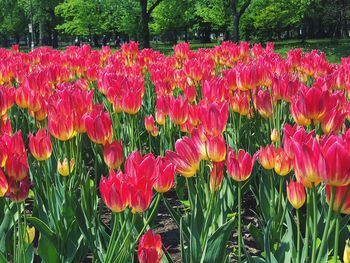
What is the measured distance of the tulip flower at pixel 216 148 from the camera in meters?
1.73

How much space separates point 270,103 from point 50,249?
1.38 meters

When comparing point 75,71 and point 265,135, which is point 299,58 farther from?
point 75,71

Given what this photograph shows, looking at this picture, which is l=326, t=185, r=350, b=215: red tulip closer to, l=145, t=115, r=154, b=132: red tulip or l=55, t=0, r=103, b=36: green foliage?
l=145, t=115, r=154, b=132: red tulip

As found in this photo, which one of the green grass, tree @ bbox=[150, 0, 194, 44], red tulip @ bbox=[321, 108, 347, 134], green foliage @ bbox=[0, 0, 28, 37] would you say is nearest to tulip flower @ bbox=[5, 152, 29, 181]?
red tulip @ bbox=[321, 108, 347, 134]

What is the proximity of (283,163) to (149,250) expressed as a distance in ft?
2.50

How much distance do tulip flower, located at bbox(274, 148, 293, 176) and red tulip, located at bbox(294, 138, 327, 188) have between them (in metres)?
0.54

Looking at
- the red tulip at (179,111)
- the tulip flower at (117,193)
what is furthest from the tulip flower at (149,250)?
A: the red tulip at (179,111)

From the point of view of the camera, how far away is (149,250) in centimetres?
132

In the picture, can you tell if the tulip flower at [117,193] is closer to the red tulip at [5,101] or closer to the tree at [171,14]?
the red tulip at [5,101]

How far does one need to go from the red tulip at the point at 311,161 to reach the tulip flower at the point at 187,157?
1.53 feet

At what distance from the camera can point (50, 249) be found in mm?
2066

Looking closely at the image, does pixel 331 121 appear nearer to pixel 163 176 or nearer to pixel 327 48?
pixel 163 176

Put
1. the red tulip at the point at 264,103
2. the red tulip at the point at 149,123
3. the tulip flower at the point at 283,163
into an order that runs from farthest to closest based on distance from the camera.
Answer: the red tulip at the point at 149,123 < the red tulip at the point at 264,103 < the tulip flower at the point at 283,163

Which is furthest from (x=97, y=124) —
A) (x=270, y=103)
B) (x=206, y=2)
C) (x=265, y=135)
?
(x=206, y=2)
